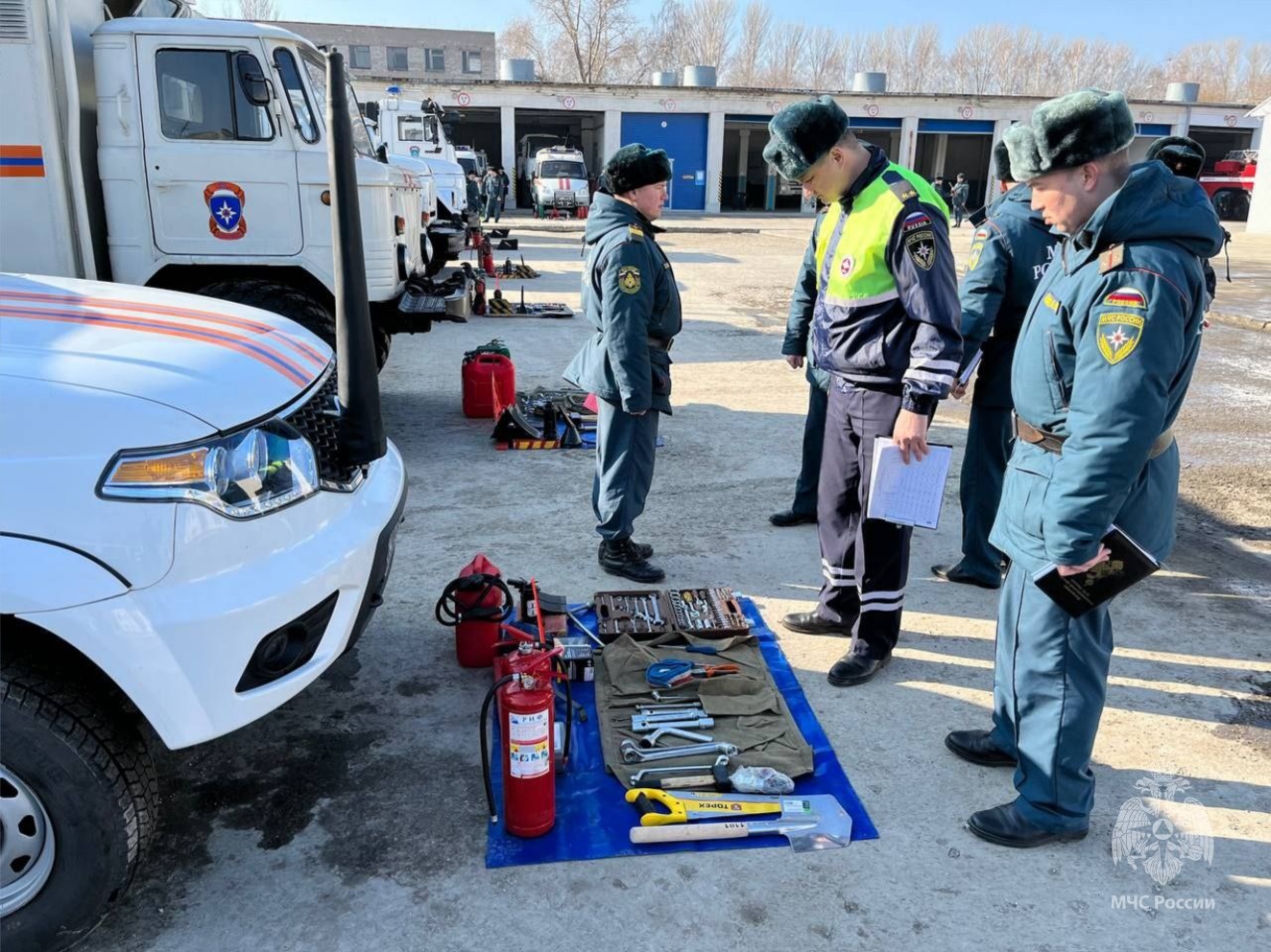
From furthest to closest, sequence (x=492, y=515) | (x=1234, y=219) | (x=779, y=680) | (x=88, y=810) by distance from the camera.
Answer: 1. (x=1234, y=219)
2. (x=492, y=515)
3. (x=779, y=680)
4. (x=88, y=810)

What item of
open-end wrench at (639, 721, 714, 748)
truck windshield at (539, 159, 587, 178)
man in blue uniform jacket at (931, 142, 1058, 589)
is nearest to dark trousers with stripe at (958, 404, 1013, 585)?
man in blue uniform jacket at (931, 142, 1058, 589)

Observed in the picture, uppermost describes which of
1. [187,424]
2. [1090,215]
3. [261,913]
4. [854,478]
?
[1090,215]

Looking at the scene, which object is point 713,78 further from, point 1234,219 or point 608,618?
point 608,618

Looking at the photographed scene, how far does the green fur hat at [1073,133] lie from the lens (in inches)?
90.7

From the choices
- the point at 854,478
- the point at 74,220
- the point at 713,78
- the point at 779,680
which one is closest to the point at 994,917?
the point at 779,680

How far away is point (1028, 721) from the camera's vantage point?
2.65 meters

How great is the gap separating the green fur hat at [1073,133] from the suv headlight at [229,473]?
1919mm

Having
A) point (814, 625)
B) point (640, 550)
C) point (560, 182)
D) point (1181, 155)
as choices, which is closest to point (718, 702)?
point (814, 625)

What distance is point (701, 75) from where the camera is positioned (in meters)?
40.5

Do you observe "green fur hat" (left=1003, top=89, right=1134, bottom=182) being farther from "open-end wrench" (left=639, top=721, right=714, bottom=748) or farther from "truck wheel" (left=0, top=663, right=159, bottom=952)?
"truck wheel" (left=0, top=663, right=159, bottom=952)

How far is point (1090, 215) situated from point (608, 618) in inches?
93.1

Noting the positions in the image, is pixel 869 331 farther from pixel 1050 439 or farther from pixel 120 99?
pixel 120 99

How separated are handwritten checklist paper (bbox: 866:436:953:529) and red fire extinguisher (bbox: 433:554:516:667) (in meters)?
1.48

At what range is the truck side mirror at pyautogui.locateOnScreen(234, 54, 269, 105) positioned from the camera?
19.6 feet
